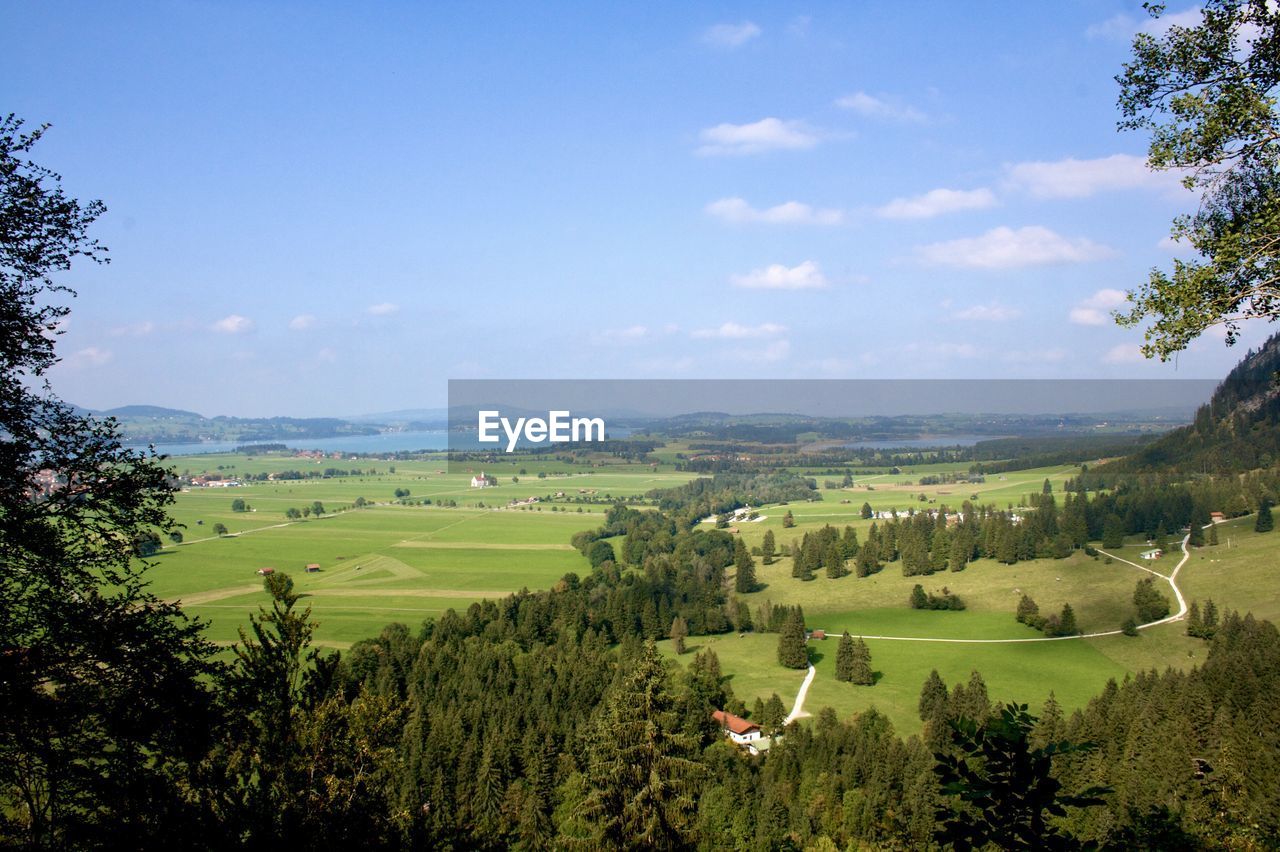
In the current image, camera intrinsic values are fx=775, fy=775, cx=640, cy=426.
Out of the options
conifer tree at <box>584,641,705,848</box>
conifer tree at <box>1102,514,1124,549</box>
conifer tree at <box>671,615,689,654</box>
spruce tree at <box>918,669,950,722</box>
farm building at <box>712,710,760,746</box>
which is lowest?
conifer tree at <box>671,615,689,654</box>

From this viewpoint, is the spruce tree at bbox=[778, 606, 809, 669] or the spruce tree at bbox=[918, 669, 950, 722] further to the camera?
the spruce tree at bbox=[778, 606, 809, 669]

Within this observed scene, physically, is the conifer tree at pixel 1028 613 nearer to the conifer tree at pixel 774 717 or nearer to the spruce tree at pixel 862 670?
the spruce tree at pixel 862 670

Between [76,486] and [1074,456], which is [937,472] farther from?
[76,486]

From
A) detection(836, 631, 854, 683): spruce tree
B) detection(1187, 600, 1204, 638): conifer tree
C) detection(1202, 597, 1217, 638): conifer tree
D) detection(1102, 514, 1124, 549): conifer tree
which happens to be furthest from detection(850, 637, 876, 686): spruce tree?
detection(1102, 514, 1124, 549): conifer tree

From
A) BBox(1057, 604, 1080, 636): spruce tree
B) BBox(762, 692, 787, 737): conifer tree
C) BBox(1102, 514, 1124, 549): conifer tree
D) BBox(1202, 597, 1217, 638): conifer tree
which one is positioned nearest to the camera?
BBox(762, 692, 787, 737): conifer tree

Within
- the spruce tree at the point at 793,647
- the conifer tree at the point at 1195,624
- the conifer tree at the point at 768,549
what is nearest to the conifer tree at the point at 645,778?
the spruce tree at the point at 793,647

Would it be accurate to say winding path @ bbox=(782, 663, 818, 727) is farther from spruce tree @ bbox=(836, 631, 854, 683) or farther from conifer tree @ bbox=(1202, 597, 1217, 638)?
conifer tree @ bbox=(1202, 597, 1217, 638)

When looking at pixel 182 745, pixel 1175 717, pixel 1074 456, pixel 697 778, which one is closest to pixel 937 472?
pixel 1074 456
